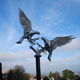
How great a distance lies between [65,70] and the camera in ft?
258

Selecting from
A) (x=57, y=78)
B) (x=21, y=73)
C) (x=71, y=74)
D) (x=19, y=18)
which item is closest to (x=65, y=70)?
(x=71, y=74)

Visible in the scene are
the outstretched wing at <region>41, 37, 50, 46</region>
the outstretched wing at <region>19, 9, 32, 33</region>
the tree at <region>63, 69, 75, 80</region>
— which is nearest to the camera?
the outstretched wing at <region>41, 37, 50, 46</region>

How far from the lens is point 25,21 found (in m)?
14.5

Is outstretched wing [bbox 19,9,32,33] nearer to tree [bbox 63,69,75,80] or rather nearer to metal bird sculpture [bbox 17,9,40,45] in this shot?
metal bird sculpture [bbox 17,9,40,45]


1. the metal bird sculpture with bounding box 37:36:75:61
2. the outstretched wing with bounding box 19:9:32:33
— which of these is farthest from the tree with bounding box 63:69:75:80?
the metal bird sculpture with bounding box 37:36:75:61

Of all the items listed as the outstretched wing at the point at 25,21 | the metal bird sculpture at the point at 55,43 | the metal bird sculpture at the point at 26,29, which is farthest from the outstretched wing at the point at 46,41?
the outstretched wing at the point at 25,21

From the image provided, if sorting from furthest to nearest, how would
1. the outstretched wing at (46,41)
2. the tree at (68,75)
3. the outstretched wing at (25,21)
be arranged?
the tree at (68,75)
the outstretched wing at (25,21)
the outstretched wing at (46,41)

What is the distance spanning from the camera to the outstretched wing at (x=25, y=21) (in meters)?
14.3

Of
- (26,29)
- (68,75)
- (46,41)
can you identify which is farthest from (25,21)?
(68,75)

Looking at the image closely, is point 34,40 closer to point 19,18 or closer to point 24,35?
point 24,35

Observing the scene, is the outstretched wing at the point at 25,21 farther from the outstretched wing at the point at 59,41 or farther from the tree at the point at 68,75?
the tree at the point at 68,75

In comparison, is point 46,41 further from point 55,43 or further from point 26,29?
point 26,29

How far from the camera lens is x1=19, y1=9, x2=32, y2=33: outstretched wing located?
47.0ft

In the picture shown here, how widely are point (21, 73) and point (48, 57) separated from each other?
65.1 metres
